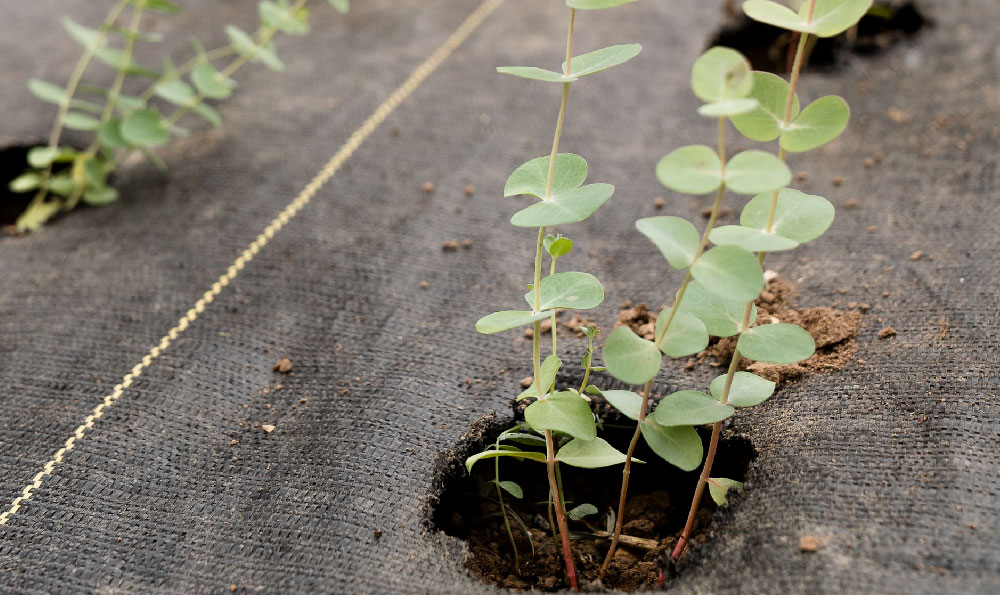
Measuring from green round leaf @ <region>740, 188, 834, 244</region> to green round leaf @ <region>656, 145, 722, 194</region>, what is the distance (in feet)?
0.64

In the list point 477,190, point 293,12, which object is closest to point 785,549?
point 477,190

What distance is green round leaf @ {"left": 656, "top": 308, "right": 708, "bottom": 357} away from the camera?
43.0 inches

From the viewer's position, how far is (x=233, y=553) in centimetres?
128

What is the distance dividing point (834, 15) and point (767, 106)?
141mm

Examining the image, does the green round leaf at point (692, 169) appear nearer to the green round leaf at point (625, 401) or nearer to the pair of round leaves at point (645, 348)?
the pair of round leaves at point (645, 348)

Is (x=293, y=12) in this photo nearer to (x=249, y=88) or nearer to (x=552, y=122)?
(x=249, y=88)

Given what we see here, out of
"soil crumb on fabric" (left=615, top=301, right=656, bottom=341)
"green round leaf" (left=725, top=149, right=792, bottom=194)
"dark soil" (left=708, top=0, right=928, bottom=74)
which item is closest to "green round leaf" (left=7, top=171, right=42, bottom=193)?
"soil crumb on fabric" (left=615, top=301, right=656, bottom=341)

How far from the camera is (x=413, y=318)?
1.71 meters

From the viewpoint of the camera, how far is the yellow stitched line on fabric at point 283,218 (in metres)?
1.47

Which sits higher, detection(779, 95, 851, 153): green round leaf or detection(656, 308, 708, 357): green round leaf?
detection(779, 95, 851, 153): green round leaf

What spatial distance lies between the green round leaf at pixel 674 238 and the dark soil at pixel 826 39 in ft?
5.67

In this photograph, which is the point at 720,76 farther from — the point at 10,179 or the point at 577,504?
the point at 10,179

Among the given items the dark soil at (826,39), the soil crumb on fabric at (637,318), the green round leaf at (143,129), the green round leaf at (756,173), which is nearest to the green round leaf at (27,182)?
the green round leaf at (143,129)

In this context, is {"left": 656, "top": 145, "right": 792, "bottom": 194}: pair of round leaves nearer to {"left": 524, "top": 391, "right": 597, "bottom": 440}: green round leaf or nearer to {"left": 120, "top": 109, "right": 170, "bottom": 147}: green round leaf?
{"left": 524, "top": 391, "right": 597, "bottom": 440}: green round leaf
